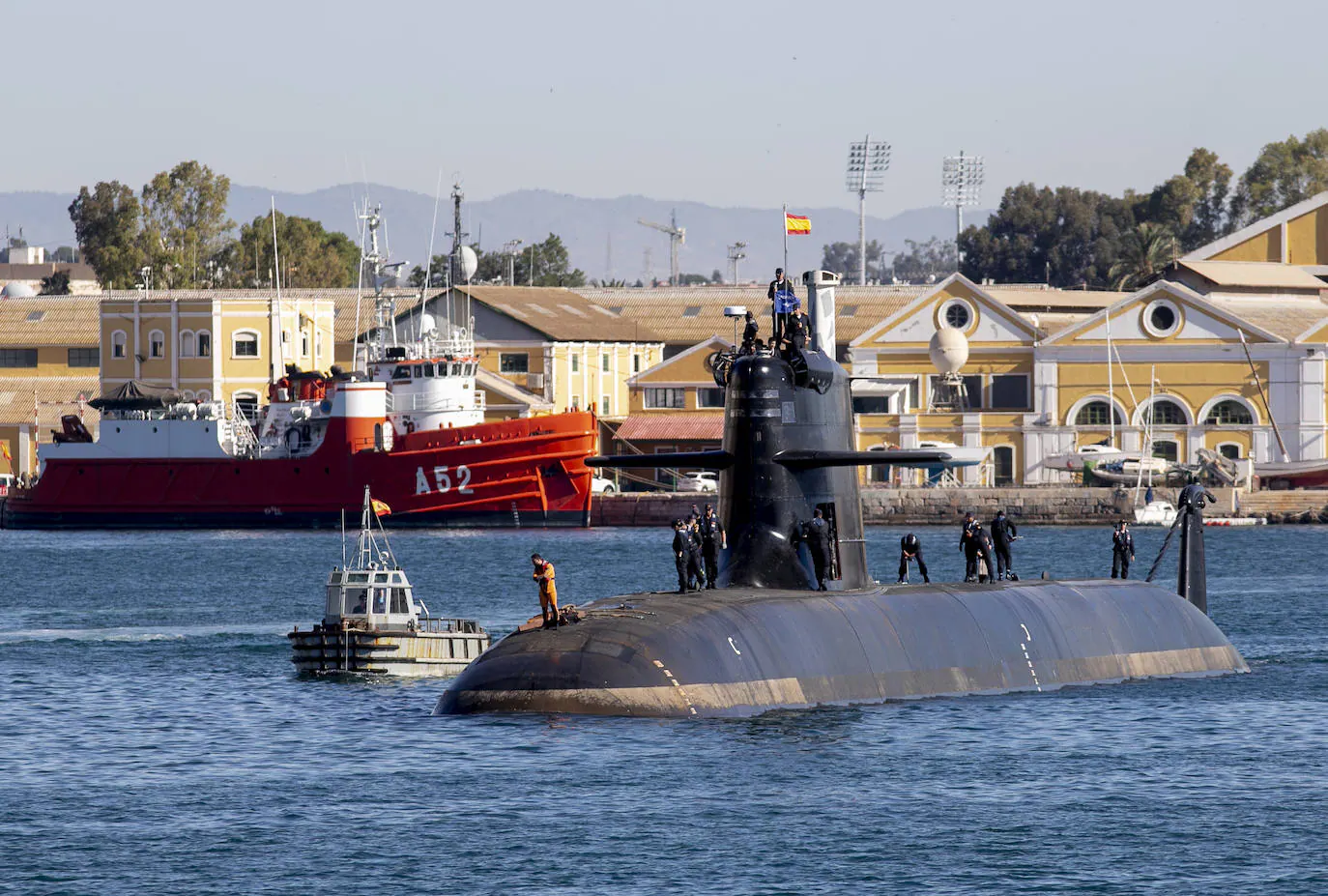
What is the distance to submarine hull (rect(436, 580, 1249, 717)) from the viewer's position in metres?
28.1

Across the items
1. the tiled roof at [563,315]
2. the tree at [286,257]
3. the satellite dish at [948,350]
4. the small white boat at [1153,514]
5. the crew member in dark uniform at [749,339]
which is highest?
the tree at [286,257]

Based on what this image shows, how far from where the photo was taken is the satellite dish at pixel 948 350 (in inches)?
3979

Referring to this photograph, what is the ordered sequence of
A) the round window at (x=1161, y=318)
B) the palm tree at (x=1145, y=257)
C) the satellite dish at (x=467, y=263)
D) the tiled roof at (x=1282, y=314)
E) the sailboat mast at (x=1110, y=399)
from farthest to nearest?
the palm tree at (x=1145, y=257) → the satellite dish at (x=467, y=263) → the tiled roof at (x=1282, y=314) → the sailboat mast at (x=1110, y=399) → the round window at (x=1161, y=318)

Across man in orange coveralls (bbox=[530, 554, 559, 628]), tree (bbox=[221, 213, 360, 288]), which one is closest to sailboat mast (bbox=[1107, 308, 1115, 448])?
man in orange coveralls (bbox=[530, 554, 559, 628])

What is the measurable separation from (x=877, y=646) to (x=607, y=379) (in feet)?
292

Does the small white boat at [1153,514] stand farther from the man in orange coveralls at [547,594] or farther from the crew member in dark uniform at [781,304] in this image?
the man in orange coveralls at [547,594]

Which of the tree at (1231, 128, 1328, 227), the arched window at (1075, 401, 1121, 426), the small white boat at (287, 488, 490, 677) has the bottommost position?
the small white boat at (287, 488, 490, 677)

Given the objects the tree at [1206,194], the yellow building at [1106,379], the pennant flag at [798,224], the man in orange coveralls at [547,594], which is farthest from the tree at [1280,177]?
the man in orange coveralls at [547,594]

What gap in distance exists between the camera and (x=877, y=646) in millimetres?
31078

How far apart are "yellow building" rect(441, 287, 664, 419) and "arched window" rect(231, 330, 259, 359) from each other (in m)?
12.1

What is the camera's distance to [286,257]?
16800 centimetres

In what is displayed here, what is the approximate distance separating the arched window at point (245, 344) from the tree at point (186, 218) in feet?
169

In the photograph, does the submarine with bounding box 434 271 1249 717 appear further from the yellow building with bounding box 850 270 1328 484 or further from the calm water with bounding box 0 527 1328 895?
the yellow building with bounding box 850 270 1328 484

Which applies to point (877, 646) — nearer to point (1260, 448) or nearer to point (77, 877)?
point (77, 877)
